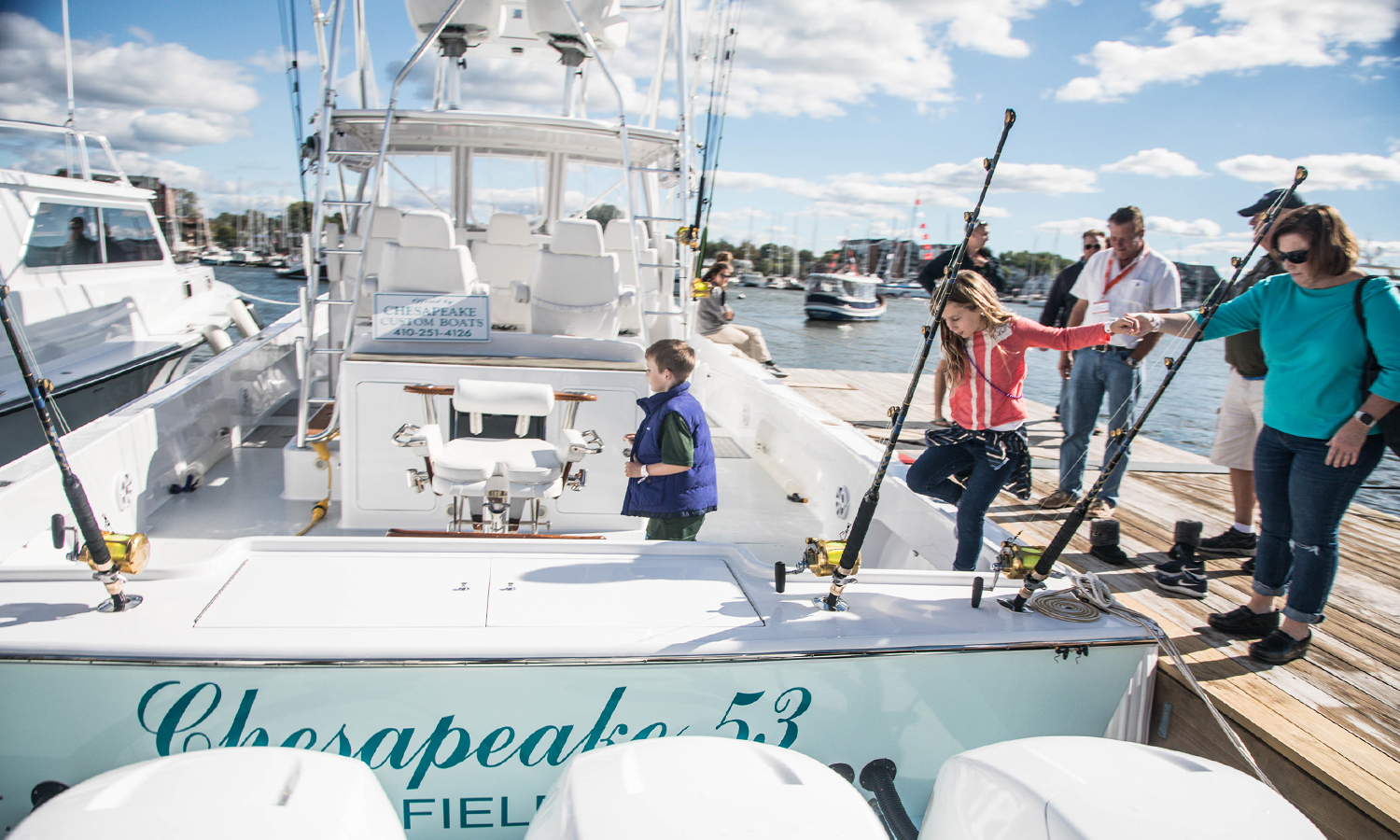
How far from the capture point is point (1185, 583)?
2.65 m

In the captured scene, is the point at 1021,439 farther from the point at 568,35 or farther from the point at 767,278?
the point at 767,278

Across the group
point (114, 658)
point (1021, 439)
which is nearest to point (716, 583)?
point (1021, 439)

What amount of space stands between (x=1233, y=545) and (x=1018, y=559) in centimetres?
159

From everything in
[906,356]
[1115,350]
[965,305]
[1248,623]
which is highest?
[965,305]

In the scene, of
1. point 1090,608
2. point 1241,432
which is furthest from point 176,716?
point 1241,432

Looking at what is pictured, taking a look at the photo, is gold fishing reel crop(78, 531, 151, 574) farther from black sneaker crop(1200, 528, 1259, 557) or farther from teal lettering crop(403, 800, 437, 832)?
black sneaker crop(1200, 528, 1259, 557)

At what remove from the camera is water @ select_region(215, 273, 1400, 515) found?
9492 mm

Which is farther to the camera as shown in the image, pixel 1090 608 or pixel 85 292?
pixel 85 292

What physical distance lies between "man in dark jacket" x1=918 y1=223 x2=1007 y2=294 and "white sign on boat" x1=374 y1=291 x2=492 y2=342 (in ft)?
7.69

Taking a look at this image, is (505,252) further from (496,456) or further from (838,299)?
(838,299)

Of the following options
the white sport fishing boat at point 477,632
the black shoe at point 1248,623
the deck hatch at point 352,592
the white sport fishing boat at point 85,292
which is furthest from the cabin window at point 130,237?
the black shoe at point 1248,623

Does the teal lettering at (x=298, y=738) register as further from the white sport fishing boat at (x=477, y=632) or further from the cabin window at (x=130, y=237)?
the cabin window at (x=130, y=237)

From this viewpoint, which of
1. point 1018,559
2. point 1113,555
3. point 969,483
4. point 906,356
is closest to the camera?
point 1018,559

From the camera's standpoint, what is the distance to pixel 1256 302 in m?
2.23
